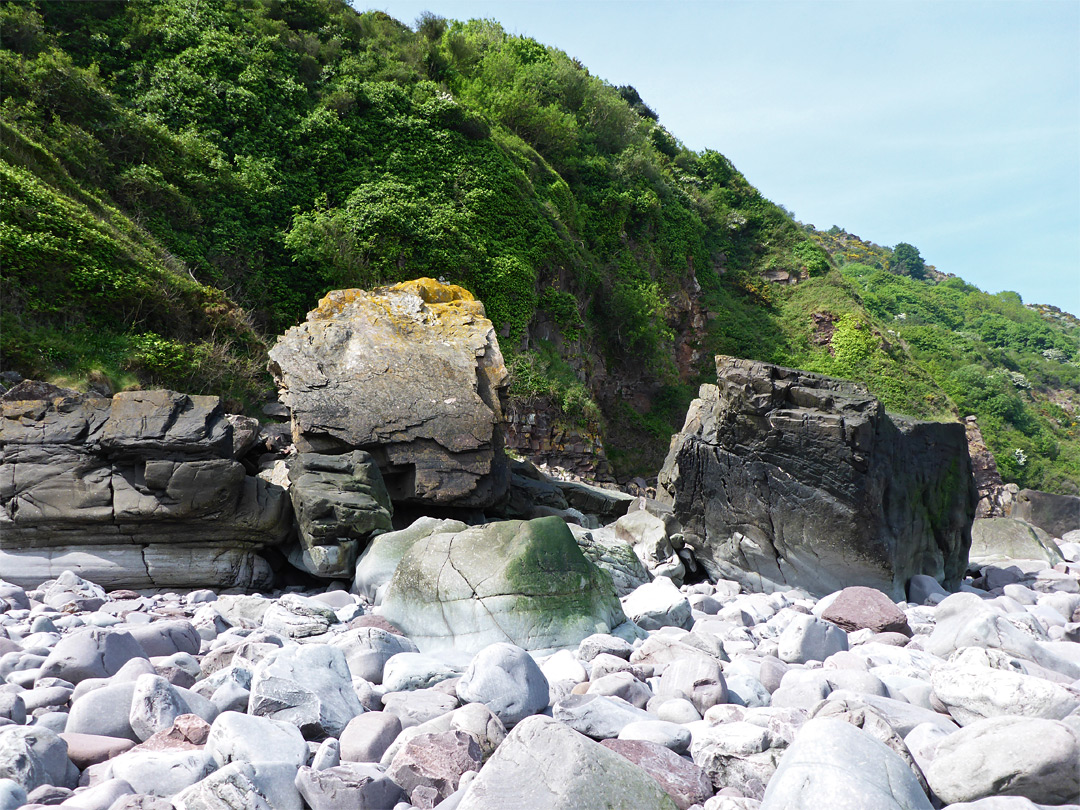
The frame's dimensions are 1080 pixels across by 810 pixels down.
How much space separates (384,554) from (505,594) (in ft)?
6.16

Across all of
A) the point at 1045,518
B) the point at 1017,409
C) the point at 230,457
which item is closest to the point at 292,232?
the point at 230,457

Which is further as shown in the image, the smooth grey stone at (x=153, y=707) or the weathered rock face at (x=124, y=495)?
the weathered rock face at (x=124, y=495)

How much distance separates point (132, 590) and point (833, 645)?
589cm

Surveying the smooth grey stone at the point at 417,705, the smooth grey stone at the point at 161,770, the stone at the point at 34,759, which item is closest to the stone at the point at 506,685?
the smooth grey stone at the point at 417,705

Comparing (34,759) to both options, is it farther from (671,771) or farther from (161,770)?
(671,771)

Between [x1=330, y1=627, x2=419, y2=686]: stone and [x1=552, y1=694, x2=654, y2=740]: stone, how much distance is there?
3.74 feet

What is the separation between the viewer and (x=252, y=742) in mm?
2619

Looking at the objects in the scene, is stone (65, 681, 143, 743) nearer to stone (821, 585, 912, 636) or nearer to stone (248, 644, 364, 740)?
stone (248, 644, 364, 740)

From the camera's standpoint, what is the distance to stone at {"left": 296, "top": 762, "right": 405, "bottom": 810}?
231 cm

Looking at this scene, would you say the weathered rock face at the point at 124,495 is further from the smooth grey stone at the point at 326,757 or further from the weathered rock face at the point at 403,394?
the smooth grey stone at the point at 326,757

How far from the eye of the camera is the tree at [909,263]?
59.5m

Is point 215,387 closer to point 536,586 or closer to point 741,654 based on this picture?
point 536,586

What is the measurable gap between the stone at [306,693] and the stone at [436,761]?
1.71 feet

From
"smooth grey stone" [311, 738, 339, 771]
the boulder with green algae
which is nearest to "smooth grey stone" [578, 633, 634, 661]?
the boulder with green algae
